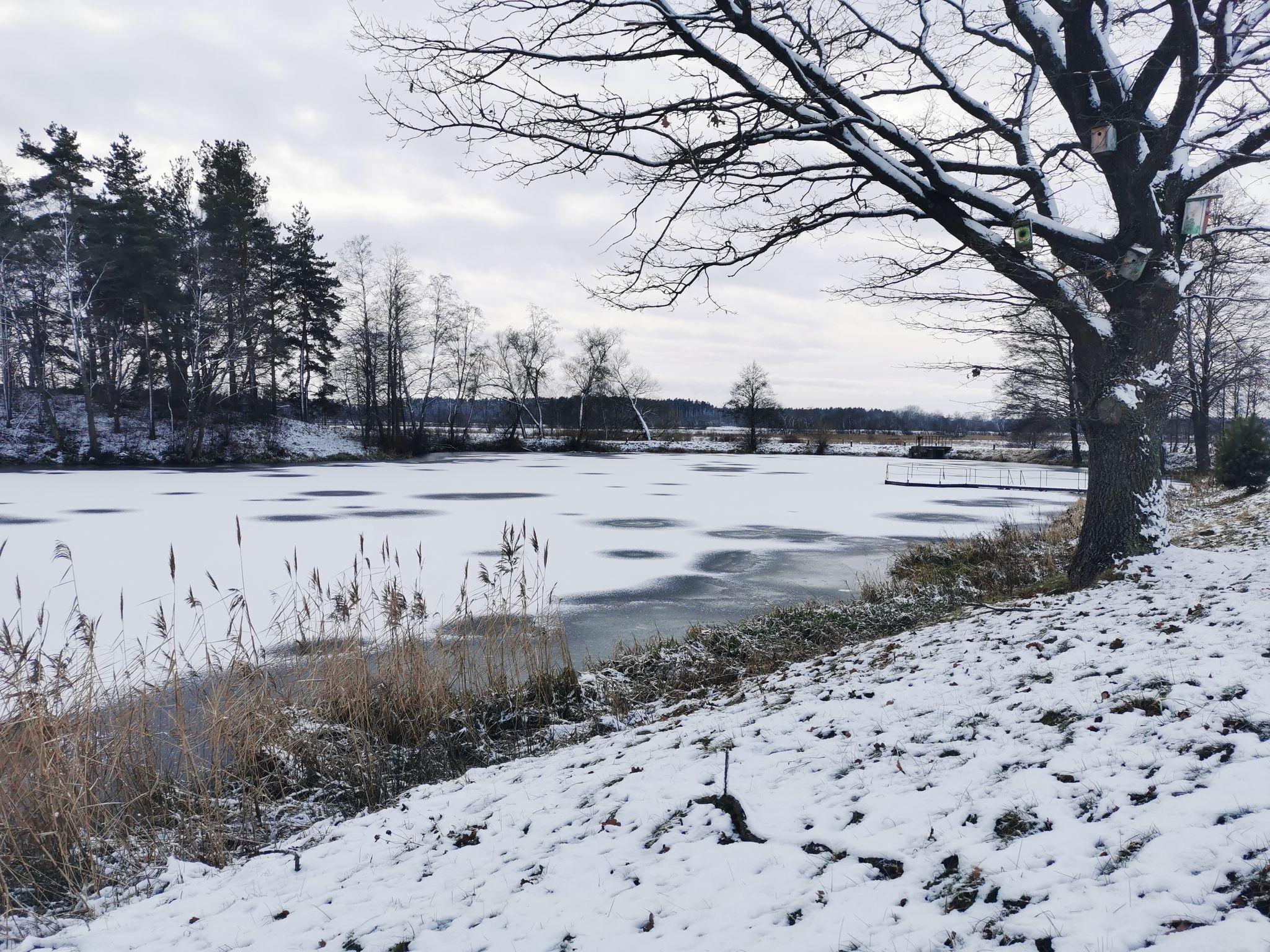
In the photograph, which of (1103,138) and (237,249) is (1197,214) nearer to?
(1103,138)

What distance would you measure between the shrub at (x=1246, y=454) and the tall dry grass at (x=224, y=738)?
19.7 m

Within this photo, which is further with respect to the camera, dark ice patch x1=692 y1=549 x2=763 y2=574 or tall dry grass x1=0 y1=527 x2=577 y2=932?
dark ice patch x1=692 y1=549 x2=763 y2=574

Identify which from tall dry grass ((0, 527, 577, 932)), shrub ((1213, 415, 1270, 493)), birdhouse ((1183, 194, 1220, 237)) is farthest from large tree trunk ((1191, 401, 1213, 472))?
tall dry grass ((0, 527, 577, 932))

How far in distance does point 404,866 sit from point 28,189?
138 feet

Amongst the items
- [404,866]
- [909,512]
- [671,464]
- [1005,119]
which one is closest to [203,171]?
[671,464]

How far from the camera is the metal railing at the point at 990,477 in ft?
92.2

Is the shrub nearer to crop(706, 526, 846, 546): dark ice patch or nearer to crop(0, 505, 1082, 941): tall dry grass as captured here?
crop(706, 526, 846, 546): dark ice patch

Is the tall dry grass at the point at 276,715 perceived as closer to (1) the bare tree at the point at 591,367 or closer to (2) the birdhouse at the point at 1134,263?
(2) the birdhouse at the point at 1134,263

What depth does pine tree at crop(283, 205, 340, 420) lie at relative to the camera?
4400 cm

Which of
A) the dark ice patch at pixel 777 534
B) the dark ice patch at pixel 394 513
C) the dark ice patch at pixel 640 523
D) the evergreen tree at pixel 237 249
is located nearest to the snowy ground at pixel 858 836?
the dark ice patch at pixel 777 534

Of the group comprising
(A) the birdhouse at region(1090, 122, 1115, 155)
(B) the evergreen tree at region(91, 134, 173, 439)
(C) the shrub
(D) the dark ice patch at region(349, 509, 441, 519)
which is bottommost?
(D) the dark ice patch at region(349, 509, 441, 519)

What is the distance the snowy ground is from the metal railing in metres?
22.5

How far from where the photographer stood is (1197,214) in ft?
21.9

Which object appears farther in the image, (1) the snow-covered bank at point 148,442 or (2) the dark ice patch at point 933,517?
(1) the snow-covered bank at point 148,442
